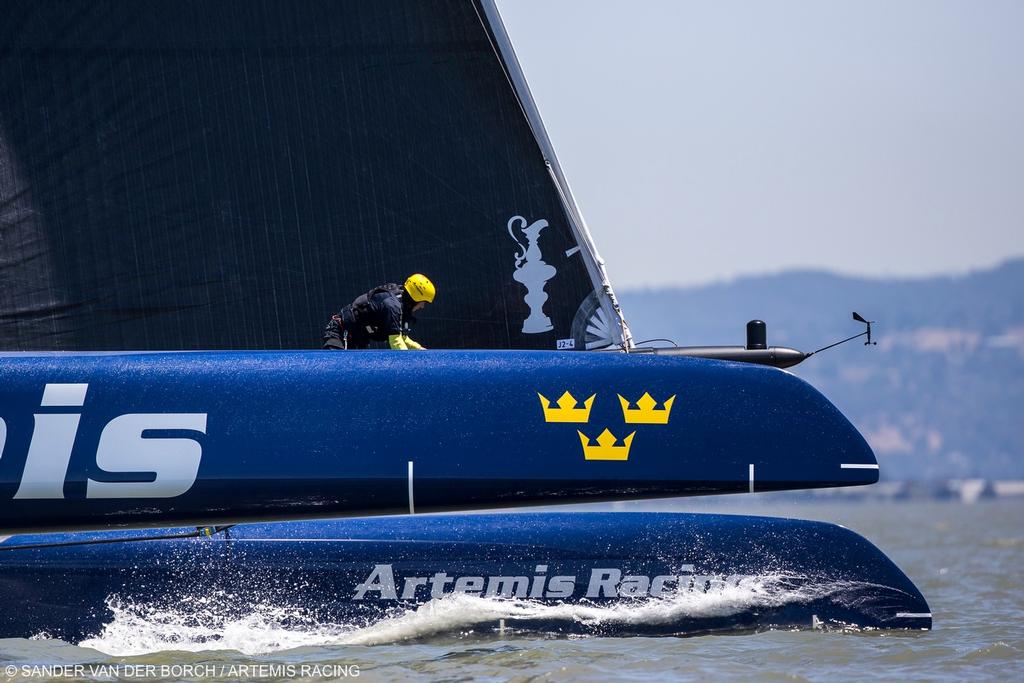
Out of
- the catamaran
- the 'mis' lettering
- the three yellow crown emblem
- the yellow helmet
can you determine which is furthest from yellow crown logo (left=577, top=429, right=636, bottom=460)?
the 'mis' lettering

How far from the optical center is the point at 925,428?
17388 cm

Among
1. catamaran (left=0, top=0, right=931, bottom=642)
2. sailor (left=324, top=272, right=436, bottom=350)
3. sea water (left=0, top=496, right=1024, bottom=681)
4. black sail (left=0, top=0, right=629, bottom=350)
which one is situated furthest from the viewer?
black sail (left=0, top=0, right=629, bottom=350)

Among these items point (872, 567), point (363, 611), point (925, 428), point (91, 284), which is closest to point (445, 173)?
point (91, 284)

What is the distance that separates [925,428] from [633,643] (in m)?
175

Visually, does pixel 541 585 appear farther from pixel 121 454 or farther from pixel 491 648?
pixel 121 454

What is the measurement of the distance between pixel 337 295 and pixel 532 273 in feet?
3.00

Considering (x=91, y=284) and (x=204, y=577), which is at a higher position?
(x=91, y=284)

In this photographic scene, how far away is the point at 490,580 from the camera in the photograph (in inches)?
275

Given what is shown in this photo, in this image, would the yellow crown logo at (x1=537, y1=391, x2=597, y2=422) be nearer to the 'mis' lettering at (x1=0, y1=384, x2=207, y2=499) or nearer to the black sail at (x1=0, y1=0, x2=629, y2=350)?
the black sail at (x1=0, y1=0, x2=629, y2=350)

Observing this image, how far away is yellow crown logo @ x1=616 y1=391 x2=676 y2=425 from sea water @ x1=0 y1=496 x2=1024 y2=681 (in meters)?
1.00

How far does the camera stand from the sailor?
6445 millimetres

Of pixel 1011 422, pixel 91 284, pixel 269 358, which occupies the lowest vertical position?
pixel 1011 422

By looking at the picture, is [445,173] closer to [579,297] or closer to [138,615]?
[579,297]

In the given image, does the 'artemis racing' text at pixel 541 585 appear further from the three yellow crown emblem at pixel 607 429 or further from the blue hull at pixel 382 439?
the three yellow crown emblem at pixel 607 429
